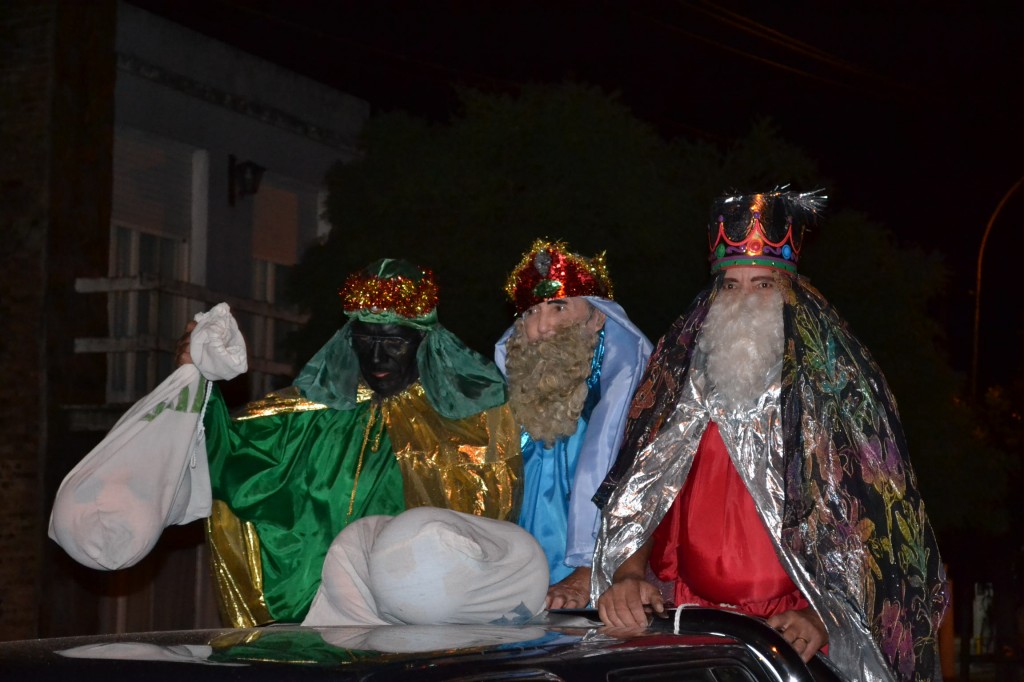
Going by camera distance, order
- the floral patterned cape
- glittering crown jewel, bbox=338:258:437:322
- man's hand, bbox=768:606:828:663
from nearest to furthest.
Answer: man's hand, bbox=768:606:828:663
the floral patterned cape
glittering crown jewel, bbox=338:258:437:322

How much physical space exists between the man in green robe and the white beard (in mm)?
988

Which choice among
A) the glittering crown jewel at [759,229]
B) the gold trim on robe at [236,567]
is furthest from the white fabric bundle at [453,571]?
the gold trim on robe at [236,567]

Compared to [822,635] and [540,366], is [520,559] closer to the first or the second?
[822,635]

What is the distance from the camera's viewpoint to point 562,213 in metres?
9.97

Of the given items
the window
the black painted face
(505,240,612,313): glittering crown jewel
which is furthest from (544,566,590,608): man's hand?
the window

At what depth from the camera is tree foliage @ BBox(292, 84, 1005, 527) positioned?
998cm

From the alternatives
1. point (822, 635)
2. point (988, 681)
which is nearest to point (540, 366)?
point (822, 635)

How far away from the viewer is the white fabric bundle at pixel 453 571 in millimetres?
3318

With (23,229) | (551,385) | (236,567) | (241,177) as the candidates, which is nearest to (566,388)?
(551,385)

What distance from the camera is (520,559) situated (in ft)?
11.5

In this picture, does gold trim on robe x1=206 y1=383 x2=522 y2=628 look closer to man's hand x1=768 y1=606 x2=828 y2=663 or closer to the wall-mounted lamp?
man's hand x1=768 y1=606 x2=828 y2=663

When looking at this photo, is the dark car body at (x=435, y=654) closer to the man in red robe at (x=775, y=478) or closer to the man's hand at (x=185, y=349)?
the man in red robe at (x=775, y=478)

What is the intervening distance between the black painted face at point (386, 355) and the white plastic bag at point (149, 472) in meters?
0.65

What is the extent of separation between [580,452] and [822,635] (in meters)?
1.41
